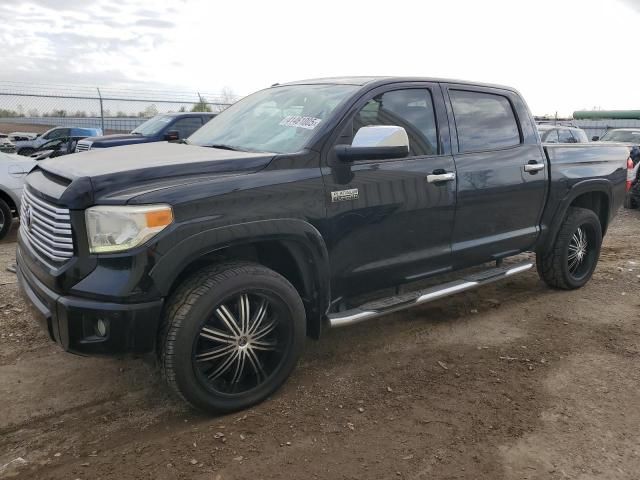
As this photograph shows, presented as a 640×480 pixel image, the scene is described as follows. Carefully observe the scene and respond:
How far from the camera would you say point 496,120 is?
462 centimetres

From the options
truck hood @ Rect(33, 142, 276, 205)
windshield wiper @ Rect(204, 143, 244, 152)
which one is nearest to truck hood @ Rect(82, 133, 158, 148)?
windshield wiper @ Rect(204, 143, 244, 152)

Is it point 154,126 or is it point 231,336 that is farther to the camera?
point 154,126

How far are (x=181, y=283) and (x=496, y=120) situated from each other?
299 cm

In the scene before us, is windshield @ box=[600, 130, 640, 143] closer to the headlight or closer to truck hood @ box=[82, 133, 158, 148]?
truck hood @ box=[82, 133, 158, 148]

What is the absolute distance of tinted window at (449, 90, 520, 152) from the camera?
4.23 meters

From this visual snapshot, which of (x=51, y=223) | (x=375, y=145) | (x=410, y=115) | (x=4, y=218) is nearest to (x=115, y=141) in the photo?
(x=4, y=218)

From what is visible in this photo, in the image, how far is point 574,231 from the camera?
5.22 meters

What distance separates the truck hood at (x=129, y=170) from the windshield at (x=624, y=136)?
14.7m

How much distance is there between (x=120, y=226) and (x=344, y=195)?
134 cm

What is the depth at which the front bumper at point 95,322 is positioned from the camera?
8.96 feet

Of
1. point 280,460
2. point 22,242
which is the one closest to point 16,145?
point 22,242

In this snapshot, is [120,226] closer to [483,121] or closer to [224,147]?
[224,147]

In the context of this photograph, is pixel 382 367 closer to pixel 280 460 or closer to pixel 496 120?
pixel 280 460

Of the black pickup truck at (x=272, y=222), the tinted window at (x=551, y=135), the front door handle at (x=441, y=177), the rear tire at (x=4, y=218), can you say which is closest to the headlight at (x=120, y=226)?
the black pickup truck at (x=272, y=222)
